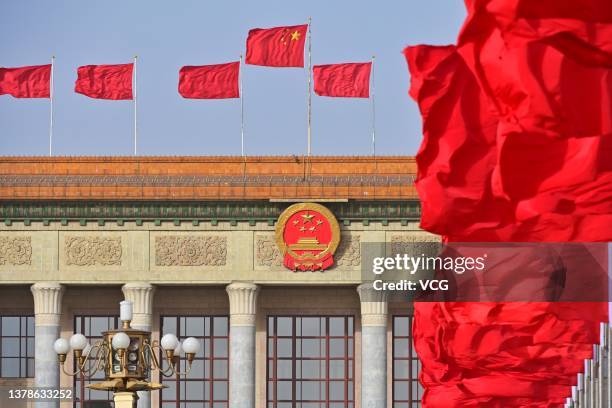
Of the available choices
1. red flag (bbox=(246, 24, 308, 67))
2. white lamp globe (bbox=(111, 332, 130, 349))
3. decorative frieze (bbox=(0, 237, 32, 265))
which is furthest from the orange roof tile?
white lamp globe (bbox=(111, 332, 130, 349))

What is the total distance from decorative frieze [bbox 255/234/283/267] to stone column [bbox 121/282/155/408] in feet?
14.3

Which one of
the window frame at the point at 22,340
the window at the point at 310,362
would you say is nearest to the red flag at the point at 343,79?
the window at the point at 310,362

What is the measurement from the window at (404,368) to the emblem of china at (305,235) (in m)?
5.27

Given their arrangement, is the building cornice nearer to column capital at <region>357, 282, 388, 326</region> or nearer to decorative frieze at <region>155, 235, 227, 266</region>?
decorative frieze at <region>155, 235, 227, 266</region>

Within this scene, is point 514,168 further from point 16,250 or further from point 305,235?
point 16,250

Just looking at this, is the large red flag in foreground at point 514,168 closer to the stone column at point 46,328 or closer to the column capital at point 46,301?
the stone column at point 46,328

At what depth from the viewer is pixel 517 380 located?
42.5m

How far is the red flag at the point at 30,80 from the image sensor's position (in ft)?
236

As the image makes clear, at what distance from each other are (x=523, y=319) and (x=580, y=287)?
1695 mm

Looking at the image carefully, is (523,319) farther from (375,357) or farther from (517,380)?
(375,357)

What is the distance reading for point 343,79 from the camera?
71.1 meters

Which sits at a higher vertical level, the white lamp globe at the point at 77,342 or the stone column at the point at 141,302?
the stone column at the point at 141,302

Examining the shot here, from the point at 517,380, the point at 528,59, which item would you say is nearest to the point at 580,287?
the point at 517,380

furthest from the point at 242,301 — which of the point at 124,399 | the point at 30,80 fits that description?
the point at 124,399
